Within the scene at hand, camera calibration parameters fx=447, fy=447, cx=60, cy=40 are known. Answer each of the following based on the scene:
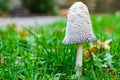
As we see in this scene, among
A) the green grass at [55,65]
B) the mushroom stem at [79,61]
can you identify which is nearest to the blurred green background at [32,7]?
the green grass at [55,65]

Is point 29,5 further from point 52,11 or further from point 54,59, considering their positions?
point 54,59

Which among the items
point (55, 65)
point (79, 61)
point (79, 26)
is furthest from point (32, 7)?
point (79, 26)

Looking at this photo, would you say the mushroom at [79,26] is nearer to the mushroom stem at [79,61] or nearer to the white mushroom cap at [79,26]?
the white mushroom cap at [79,26]

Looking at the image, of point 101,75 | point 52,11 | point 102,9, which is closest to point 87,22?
point 101,75

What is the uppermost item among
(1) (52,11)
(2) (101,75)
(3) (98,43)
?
(1) (52,11)

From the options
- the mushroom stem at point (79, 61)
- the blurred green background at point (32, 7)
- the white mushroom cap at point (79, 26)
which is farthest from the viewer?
the blurred green background at point (32, 7)

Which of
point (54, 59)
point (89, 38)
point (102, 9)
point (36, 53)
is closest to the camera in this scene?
point (89, 38)

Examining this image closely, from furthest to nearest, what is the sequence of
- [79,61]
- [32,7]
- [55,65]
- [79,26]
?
[32,7] < [55,65] < [79,61] < [79,26]

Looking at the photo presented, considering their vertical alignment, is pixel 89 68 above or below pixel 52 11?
below

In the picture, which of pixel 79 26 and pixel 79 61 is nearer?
pixel 79 26

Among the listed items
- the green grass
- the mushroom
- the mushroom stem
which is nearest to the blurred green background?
the green grass

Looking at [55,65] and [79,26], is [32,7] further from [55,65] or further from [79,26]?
[79,26]
